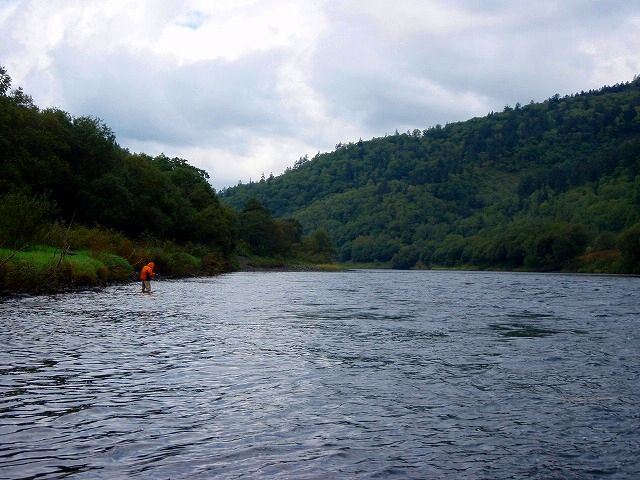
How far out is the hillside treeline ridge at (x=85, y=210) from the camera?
3906 centimetres

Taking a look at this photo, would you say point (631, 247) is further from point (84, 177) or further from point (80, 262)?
point (80, 262)

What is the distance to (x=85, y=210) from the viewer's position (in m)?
71.6

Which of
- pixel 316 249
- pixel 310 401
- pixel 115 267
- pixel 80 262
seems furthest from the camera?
pixel 316 249

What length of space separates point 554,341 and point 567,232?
138 meters

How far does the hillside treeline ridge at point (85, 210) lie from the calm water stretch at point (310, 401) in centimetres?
1652

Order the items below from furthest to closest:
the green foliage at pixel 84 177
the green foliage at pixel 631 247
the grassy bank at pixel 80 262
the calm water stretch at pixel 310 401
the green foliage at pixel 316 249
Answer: the green foliage at pixel 316 249
the green foliage at pixel 631 247
the green foliage at pixel 84 177
the grassy bank at pixel 80 262
the calm water stretch at pixel 310 401

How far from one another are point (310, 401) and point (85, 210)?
65.5 m

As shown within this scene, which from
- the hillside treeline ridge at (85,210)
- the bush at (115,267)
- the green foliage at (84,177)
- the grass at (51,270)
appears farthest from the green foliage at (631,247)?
the grass at (51,270)

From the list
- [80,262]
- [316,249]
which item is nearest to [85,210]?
[80,262]

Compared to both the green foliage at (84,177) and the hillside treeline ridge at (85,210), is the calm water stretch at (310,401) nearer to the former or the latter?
the hillside treeline ridge at (85,210)

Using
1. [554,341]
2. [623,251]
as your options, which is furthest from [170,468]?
[623,251]

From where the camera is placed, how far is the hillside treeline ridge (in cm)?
3906

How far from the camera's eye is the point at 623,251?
11300cm

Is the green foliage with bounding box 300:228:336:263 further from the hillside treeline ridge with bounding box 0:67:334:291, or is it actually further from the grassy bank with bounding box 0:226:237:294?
the grassy bank with bounding box 0:226:237:294
